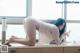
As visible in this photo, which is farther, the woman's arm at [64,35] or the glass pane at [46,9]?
the glass pane at [46,9]

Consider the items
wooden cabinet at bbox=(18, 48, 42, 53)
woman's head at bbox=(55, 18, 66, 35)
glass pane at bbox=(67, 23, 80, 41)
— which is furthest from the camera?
glass pane at bbox=(67, 23, 80, 41)

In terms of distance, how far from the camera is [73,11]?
9.17ft

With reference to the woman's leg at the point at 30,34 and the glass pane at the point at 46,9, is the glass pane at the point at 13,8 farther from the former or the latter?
the woman's leg at the point at 30,34

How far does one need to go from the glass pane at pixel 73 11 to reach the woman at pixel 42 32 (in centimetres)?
45

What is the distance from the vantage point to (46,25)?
2.28 metres

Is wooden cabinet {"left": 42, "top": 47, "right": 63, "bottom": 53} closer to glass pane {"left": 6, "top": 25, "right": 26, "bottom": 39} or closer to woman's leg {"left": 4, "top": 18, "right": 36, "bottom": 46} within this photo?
woman's leg {"left": 4, "top": 18, "right": 36, "bottom": 46}

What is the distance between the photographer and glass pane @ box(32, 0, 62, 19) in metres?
2.78

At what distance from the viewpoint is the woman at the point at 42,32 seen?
7.13 ft

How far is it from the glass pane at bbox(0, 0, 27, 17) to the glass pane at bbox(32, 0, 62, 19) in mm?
160

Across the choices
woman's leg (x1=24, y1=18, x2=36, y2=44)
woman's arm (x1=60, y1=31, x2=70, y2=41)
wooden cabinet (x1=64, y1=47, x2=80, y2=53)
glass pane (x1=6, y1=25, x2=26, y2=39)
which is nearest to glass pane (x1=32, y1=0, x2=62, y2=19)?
glass pane (x1=6, y1=25, x2=26, y2=39)

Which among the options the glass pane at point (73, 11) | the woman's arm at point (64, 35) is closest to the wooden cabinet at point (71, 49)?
the woman's arm at point (64, 35)

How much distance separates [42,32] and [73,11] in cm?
70

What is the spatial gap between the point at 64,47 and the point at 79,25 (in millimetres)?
754


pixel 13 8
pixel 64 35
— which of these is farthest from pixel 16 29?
pixel 64 35
